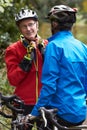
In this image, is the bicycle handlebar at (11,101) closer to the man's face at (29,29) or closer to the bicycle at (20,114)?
the bicycle at (20,114)

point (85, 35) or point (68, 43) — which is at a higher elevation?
point (68, 43)

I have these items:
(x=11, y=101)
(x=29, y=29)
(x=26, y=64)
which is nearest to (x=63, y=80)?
(x=11, y=101)

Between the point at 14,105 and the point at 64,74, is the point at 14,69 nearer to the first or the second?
the point at 14,105

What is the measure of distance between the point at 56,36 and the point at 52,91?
0.64 m

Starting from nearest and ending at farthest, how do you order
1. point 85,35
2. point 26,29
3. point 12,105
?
point 12,105 < point 26,29 < point 85,35

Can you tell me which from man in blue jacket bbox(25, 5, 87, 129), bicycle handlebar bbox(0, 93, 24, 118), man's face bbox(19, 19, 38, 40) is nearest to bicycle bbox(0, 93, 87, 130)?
bicycle handlebar bbox(0, 93, 24, 118)

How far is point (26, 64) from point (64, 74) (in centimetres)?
84

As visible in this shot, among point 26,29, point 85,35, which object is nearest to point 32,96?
point 26,29

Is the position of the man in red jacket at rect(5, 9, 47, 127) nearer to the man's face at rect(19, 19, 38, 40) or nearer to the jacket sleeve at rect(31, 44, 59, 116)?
the man's face at rect(19, 19, 38, 40)

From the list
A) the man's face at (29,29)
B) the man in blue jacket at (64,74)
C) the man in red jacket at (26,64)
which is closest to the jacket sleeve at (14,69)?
the man in red jacket at (26,64)

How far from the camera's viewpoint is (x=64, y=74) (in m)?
5.19

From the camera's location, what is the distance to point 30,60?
19.3 feet

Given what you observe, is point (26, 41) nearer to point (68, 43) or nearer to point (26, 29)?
point (26, 29)

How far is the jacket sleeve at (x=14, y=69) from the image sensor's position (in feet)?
19.4
